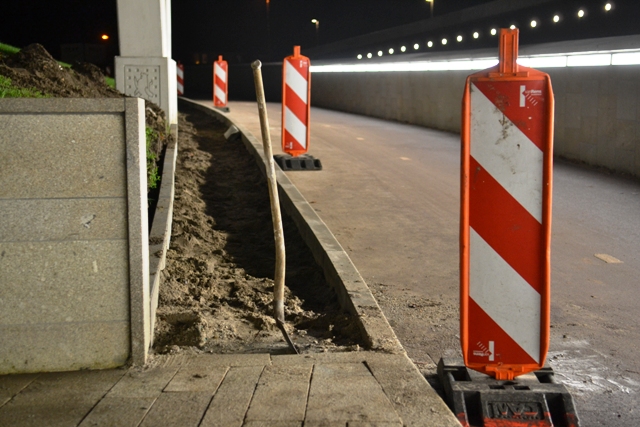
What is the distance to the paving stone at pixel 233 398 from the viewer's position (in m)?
2.78

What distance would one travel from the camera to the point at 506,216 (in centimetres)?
302

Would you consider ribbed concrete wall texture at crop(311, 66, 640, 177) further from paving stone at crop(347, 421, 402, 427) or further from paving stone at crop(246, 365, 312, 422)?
paving stone at crop(347, 421, 402, 427)

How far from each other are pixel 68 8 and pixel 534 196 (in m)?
58.3

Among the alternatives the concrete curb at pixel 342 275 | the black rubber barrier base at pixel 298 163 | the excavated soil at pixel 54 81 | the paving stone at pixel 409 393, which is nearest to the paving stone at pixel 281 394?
the paving stone at pixel 409 393

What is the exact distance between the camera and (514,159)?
9.75ft

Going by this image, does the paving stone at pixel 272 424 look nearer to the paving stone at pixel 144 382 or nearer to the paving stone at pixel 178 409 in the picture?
the paving stone at pixel 178 409

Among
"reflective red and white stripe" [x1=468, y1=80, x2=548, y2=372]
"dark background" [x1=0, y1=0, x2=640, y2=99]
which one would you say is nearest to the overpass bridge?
"reflective red and white stripe" [x1=468, y1=80, x2=548, y2=372]

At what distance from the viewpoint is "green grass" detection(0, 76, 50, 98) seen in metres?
6.21

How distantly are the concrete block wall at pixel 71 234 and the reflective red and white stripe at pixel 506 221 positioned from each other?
1537 mm

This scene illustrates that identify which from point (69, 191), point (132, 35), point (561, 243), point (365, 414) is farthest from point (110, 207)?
point (132, 35)

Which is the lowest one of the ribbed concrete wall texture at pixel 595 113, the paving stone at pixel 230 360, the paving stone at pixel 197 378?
the paving stone at pixel 197 378

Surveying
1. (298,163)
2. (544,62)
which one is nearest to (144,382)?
(298,163)

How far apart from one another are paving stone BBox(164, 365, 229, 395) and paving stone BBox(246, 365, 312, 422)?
196 mm

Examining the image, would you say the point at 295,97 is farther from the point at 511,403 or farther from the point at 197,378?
the point at 511,403
